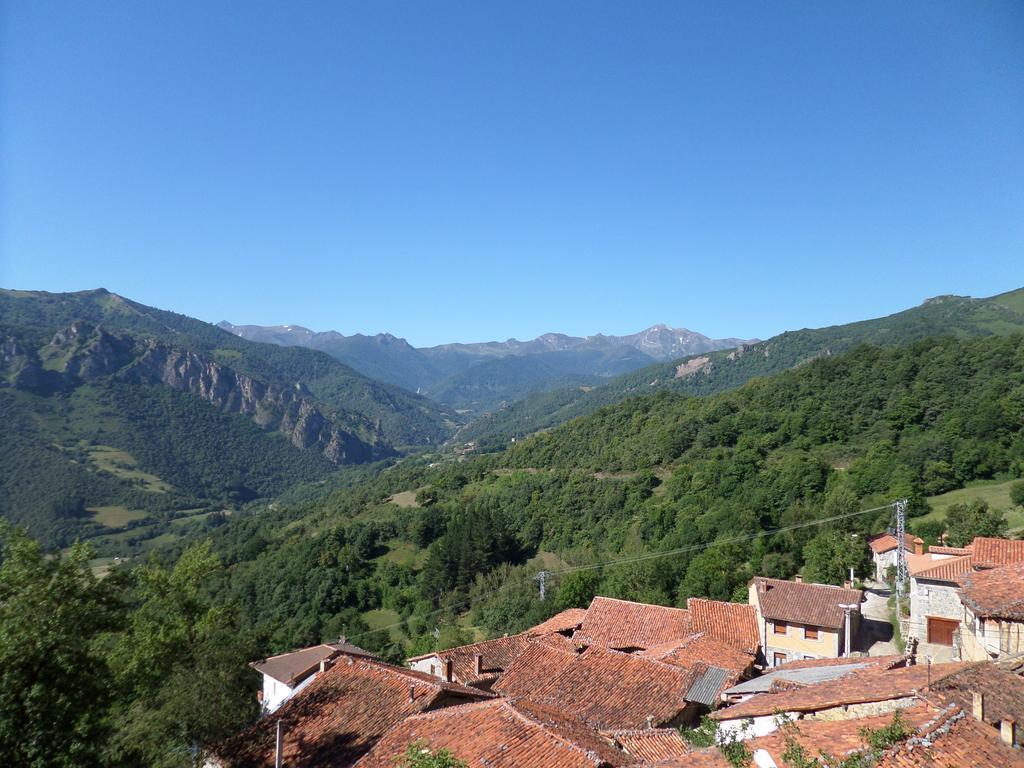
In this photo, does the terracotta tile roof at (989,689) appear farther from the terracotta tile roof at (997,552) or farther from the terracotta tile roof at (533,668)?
the terracotta tile roof at (533,668)

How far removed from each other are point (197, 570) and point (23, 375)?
204 metres

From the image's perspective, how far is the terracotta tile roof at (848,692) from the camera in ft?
34.2

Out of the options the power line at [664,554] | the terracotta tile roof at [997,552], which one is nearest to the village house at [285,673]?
the terracotta tile roof at [997,552]

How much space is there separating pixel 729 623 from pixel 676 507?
113 feet

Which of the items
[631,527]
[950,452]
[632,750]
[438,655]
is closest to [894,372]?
[950,452]

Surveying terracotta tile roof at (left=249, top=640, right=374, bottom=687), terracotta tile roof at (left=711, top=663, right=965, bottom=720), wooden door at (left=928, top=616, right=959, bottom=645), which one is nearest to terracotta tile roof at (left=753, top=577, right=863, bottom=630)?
wooden door at (left=928, top=616, right=959, bottom=645)

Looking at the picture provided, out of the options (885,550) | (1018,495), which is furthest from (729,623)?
(1018,495)

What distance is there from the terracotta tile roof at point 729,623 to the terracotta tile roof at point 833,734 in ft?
52.0

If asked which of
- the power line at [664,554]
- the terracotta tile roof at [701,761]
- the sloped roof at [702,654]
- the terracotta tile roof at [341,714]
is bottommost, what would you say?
the power line at [664,554]

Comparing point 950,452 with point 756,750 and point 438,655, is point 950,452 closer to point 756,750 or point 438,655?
point 438,655

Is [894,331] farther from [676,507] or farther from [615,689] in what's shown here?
[615,689]

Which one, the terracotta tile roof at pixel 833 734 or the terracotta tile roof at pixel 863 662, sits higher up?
the terracotta tile roof at pixel 833 734

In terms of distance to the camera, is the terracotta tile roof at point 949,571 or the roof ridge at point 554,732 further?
the terracotta tile roof at point 949,571

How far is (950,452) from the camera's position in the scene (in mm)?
49406
